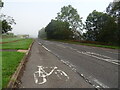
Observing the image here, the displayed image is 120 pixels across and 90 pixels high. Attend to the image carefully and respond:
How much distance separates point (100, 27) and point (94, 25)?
4073 mm

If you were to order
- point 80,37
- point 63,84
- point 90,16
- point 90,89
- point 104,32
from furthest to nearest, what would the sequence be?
point 80,37
point 90,16
point 104,32
point 63,84
point 90,89

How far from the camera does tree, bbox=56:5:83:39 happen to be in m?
74.3

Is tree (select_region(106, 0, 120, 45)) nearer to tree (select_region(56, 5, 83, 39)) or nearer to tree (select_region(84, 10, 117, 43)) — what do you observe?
tree (select_region(84, 10, 117, 43))

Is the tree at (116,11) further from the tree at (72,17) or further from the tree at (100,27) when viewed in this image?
the tree at (72,17)

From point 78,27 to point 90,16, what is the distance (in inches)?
582

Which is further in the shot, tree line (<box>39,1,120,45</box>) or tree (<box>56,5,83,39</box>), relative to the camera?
tree (<box>56,5,83,39</box>)

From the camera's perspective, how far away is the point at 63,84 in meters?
6.45

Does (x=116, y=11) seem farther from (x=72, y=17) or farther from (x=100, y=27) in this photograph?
(x=72, y=17)

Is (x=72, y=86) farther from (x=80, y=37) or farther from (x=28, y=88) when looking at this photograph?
(x=80, y=37)

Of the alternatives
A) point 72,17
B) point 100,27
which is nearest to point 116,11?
point 100,27

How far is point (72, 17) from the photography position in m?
76.1

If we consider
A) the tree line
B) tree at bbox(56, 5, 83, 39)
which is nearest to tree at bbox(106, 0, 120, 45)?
the tree line

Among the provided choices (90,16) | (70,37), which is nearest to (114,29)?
(90,16)

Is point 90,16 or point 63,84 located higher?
point 90,16
